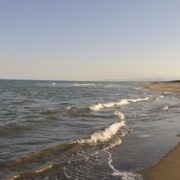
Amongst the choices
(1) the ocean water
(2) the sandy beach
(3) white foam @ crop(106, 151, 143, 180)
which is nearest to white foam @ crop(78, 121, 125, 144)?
A: (1) the ocean water

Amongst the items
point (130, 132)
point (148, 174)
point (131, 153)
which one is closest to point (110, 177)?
point (148, 174)

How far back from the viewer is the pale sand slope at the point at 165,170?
Answer: 761cm

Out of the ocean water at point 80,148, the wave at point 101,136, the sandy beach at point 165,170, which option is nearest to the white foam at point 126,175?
the ocean water at point 80,148

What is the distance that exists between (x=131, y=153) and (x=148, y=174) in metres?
2.00

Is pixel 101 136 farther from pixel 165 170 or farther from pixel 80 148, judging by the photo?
pixel 165 170

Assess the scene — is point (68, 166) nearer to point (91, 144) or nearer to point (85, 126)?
Answer: point (91, 144)

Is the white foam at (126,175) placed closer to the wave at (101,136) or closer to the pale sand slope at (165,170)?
the pale sand slope at (165,170)

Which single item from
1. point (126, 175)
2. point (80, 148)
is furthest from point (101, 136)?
point (126, 175)

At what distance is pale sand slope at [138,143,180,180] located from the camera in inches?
300

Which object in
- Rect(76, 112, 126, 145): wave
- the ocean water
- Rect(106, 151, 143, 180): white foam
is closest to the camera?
Rect(106, 151, 143, 180): white foam

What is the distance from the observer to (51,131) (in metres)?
13.5

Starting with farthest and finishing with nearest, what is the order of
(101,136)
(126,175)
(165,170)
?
(101,136)
(165,170)
(126,175)

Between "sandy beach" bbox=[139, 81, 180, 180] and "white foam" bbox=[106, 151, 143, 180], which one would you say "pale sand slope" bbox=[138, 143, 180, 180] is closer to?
"sandy beach" bbox=[139, 81, 180, 180]

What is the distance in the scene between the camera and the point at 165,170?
26.7ft
